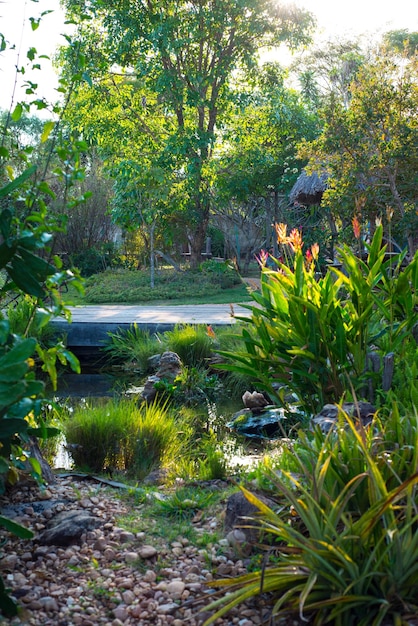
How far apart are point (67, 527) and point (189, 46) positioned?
1247 centimetres

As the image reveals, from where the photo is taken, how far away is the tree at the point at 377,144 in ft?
23.7

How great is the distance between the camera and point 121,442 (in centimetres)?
380

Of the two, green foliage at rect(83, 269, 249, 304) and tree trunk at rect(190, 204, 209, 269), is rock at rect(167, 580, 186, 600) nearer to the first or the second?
green foliage at rect(83, 269, 249, 304)

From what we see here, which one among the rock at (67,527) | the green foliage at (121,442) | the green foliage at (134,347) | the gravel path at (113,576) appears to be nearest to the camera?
the gravel path at (113,576)

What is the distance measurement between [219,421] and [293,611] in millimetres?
3284

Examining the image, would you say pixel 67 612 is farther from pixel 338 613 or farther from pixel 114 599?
pixel 338 613

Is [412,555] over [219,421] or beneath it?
over

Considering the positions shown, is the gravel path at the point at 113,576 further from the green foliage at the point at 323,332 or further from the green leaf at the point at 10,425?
the green foliage at the point at 323,332

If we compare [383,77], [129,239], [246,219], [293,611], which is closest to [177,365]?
[383,77]

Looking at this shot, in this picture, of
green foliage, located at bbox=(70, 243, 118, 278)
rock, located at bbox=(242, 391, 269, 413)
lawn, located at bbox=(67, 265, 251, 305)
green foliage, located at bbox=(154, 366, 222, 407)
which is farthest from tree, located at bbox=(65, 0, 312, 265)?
rock, located at bbox=(242, 391, 269, 413)

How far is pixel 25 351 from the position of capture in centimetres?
156

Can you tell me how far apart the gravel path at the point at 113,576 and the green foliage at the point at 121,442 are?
45.1 inches

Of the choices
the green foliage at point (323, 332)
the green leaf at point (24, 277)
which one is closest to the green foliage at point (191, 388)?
the green foliage at point (323, 332)

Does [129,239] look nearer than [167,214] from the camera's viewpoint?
No
